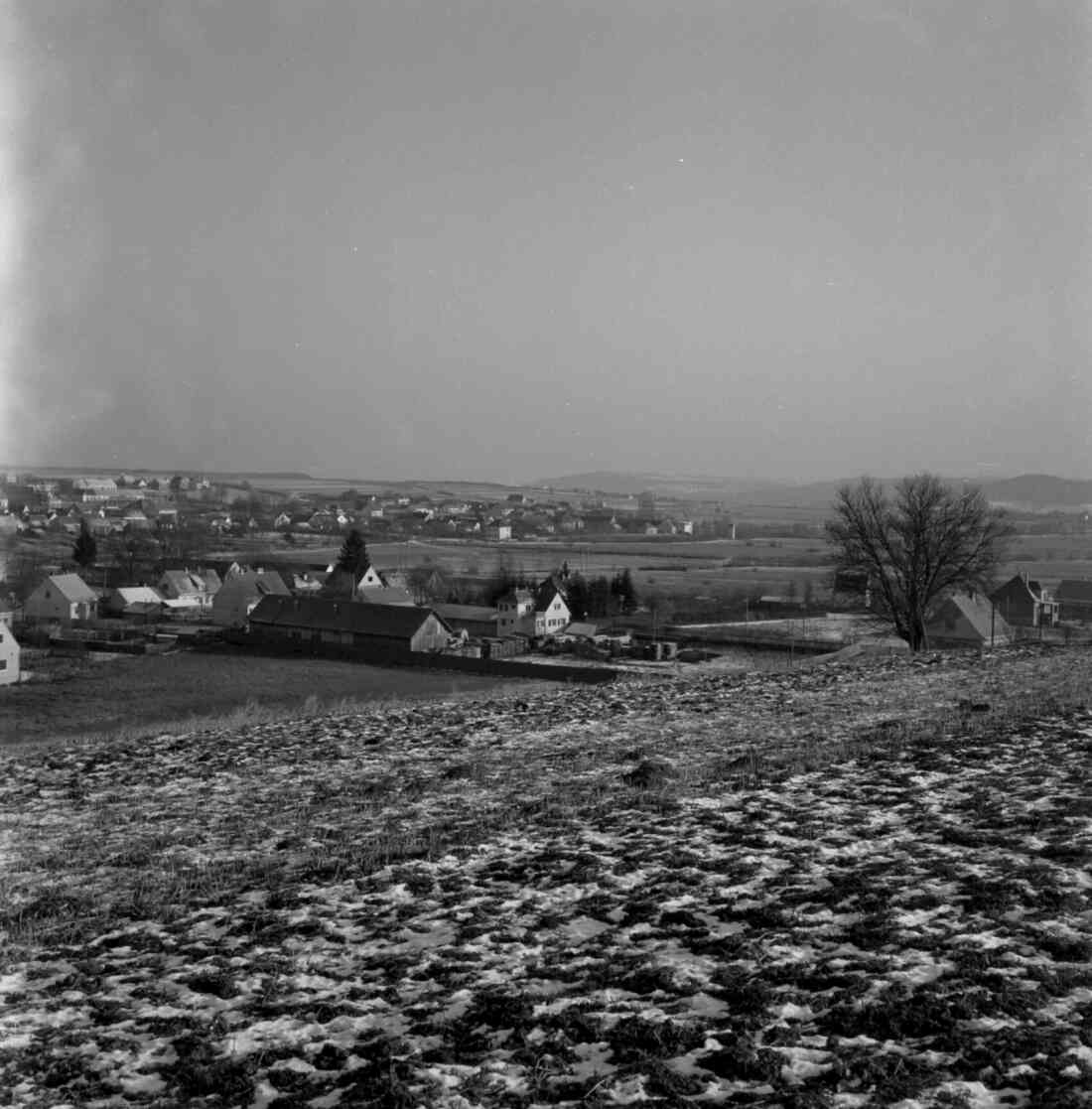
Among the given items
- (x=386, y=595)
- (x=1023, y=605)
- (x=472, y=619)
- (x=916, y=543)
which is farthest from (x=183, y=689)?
(x=1023, y=605)

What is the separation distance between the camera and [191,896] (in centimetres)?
725

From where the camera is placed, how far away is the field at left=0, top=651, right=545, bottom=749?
2495 centimetres

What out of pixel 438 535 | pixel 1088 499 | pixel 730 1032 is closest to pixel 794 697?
pixel 730 1032

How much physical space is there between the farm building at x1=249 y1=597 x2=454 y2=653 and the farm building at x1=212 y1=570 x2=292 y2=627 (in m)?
5.49

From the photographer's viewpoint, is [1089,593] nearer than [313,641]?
No

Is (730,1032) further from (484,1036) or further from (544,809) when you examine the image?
(544,809)

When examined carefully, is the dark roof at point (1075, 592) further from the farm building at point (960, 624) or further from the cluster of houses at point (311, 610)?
the cluster of houses at point (311, 610)

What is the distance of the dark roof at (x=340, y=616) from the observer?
139 feet

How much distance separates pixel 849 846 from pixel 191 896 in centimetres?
430

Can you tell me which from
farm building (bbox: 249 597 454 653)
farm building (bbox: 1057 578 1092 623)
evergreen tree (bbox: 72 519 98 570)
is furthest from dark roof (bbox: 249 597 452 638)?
farm building (bbox: 1057 578 1092 623)

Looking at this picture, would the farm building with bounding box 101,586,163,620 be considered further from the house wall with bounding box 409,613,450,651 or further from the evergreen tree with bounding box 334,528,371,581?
the house wall with bounding box 409,613,450,651

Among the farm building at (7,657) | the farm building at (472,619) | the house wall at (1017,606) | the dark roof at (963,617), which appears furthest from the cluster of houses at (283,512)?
the house wall at (1017,606)

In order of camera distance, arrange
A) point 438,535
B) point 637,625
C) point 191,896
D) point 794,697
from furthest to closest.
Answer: point 438,535, point 637,625, point 794,697, point 191,896

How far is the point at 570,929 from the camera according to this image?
6.23 meters
